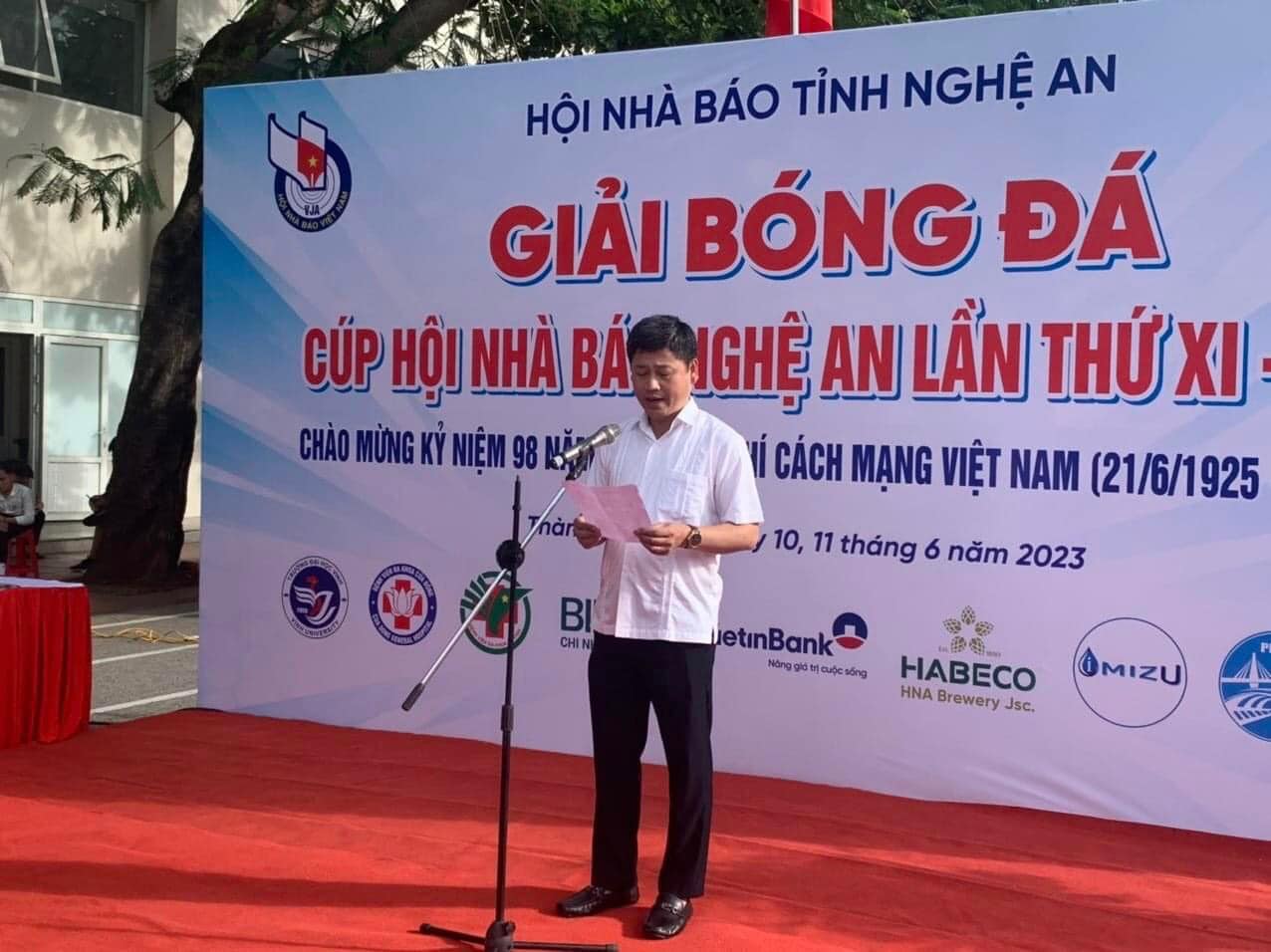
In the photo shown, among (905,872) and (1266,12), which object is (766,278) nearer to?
(1266,12)

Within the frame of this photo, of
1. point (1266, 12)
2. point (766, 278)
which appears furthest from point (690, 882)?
point (1266, 12)

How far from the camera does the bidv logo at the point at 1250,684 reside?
4.55 metres

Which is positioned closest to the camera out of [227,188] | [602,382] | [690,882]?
[690,882]

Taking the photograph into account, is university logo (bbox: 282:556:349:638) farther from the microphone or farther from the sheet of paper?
the sheet of paper

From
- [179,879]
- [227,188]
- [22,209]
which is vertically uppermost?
[22,209]

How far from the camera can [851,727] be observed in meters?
5.14

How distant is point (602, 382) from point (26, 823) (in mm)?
2645

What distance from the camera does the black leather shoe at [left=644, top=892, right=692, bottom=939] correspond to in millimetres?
3576

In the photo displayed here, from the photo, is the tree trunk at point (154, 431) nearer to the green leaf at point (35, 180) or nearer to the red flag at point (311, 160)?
the green leaf at point (35, 180)

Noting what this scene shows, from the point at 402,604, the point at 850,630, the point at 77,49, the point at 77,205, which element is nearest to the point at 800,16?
the point at 850,630

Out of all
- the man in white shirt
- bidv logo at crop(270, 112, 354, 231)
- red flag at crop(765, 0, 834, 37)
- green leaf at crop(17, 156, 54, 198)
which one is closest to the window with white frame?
green leaf at crop(17, 156, 54, 198)

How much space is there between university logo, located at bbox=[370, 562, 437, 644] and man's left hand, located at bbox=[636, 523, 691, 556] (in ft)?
8.70

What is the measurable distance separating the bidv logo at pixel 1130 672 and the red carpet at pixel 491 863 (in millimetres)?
411

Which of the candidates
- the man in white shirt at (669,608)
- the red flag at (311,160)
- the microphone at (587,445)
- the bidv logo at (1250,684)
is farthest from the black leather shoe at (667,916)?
the red flag at (311,160)
